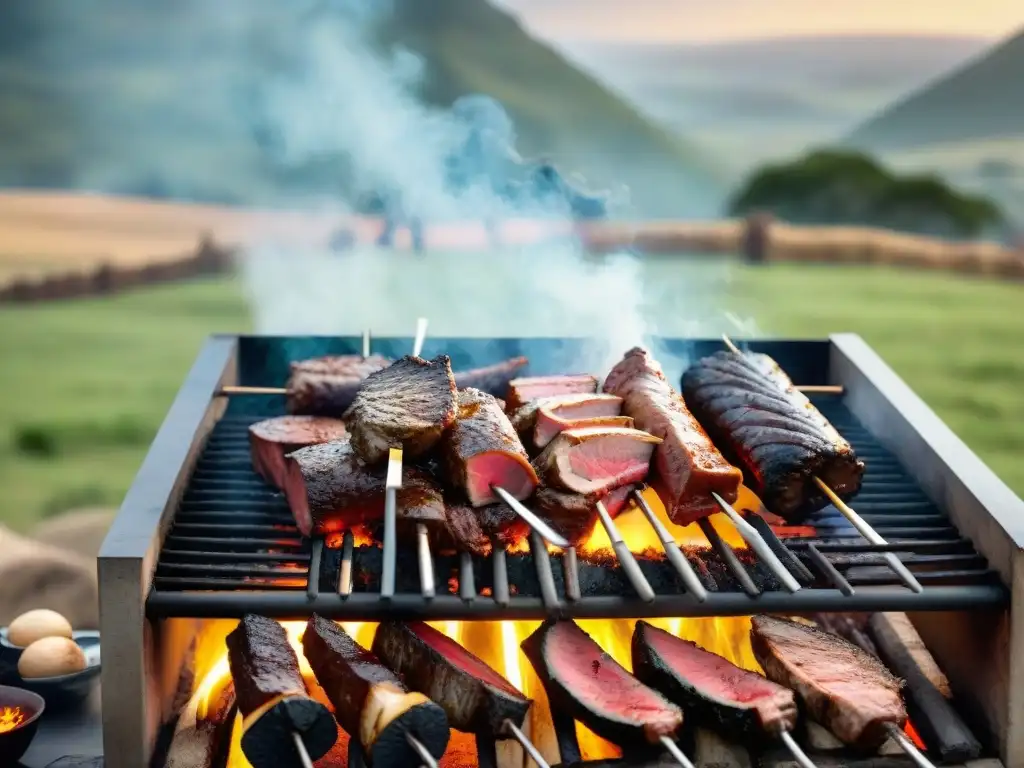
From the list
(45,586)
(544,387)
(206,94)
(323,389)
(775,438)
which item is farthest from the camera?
(206,94)

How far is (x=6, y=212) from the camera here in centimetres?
848

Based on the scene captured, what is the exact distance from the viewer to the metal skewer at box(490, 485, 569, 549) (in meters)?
2.36

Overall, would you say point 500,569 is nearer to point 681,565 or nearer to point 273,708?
point 681,565

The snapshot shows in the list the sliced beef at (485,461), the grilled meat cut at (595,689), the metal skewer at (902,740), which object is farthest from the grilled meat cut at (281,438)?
the metal skewer at (902,740)

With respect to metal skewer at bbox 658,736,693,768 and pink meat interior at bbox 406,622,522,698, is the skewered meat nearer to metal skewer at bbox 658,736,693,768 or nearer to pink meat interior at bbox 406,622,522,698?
pink meat interior at bbox 406,622,522,698

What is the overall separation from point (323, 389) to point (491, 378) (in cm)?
63

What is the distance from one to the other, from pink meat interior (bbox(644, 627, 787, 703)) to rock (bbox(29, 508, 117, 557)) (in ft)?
10.5

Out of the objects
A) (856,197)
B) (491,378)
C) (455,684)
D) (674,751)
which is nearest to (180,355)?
(491,378)

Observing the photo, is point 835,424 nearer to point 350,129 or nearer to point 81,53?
point 350,129

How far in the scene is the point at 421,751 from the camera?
2410mm

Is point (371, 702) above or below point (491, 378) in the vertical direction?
below

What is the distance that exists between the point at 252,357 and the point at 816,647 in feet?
8.58

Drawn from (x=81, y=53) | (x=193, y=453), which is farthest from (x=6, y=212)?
(x=193, y=453)

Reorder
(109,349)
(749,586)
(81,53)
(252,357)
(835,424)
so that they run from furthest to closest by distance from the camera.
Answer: (81,53) < (109,349) < (252,357) < (835,424) < (749,586)
